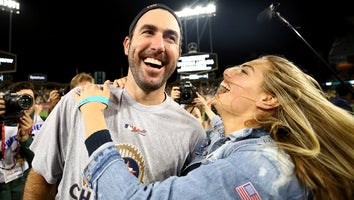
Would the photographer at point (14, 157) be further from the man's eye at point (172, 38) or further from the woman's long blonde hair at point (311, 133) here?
the woman's long blonde hair at point (311, 133)

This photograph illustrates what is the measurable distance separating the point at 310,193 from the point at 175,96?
2.33 metres

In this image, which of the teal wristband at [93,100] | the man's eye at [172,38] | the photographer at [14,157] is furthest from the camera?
the photographer at [14,157]

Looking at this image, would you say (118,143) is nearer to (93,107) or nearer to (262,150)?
(93,107)

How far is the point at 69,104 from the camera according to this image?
148 centimetres

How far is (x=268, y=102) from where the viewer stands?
135cm

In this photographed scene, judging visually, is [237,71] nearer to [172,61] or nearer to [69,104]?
[172,61]

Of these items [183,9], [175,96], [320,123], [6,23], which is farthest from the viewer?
[6,23]

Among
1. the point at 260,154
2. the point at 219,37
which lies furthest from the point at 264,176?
the point at 219,37

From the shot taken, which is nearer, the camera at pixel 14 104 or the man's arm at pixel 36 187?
the man's arm at pixel 36 187

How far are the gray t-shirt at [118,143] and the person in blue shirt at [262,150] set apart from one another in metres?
0.18

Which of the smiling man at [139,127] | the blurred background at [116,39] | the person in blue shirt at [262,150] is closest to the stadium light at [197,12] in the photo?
the blurred background at [116,39]

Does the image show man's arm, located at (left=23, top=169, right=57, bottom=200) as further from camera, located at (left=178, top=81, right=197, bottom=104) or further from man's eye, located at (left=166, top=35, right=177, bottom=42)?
camera, located at (left=178, top=81, right=197, bottom=104)

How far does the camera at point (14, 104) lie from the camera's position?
8.09 feet

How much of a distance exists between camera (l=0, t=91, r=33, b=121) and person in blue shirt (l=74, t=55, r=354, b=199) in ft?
4.99
